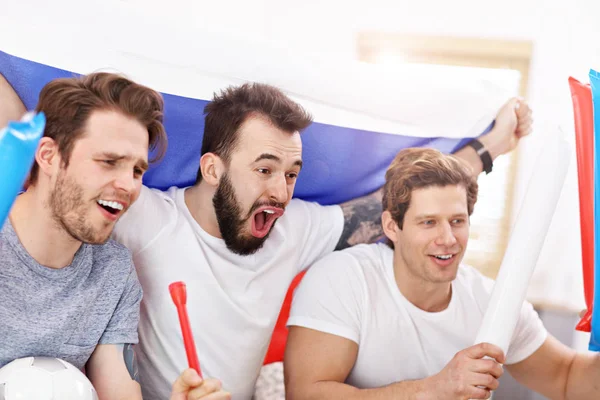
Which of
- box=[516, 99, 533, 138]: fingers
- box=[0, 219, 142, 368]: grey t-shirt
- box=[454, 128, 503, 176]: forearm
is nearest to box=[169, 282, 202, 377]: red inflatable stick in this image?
box=[0, 219, 142, 368]: grey t-shirt

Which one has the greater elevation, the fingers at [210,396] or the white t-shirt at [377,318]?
the white t-shirt at [377,318]

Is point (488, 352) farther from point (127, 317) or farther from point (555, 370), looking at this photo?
point (127, 317)

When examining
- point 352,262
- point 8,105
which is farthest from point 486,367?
point 8,105

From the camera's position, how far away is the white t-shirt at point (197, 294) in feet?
4.57

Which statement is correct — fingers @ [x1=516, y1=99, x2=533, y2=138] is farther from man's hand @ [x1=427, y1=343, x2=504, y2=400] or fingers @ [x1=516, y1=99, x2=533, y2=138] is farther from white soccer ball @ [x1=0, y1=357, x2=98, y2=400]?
white soccer ball @ [x1=0, y1=357, x2=98, y2=400]

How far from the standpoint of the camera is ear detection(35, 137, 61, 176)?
125cm

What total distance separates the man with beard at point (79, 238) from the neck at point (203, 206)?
0.14 metres

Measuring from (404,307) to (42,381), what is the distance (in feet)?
2.73

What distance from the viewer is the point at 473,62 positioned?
188 centimetres

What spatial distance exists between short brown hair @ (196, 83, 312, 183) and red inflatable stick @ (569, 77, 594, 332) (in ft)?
2.09

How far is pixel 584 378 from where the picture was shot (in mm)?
1713

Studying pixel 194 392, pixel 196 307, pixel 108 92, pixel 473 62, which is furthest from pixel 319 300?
pixel 473 62

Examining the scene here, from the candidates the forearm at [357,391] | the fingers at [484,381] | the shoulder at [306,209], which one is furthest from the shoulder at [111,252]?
the fingers at [484,381]

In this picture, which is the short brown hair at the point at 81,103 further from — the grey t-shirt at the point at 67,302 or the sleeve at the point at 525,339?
the sleeve at the point at 525,339
